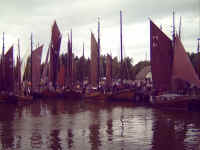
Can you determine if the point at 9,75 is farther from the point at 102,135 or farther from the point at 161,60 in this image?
the point at 102,135

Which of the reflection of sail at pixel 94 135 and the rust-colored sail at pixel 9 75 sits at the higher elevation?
the rust-colored sail at pixel 9 75

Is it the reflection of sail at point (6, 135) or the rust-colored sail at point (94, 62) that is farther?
the rust-colored sail at point (94, 62)

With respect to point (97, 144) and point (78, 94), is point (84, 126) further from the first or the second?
point (78, 94)

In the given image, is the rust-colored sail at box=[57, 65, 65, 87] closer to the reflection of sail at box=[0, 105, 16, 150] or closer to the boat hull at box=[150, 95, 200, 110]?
the boat hull at box=[150, 95, 200, 110]

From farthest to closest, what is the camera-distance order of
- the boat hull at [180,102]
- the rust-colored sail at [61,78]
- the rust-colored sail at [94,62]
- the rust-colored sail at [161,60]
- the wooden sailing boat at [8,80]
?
the rust-colored sail at [61,78]
the rust-colored sail at [94,62]
the wooden sailing boat at [8,80]
the rust-colored sail at [161,60]
the boat hull at [180,102]

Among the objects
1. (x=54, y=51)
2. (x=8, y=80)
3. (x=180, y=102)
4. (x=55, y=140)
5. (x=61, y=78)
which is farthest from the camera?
(x=61, y=78)

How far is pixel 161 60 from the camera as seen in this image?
31203 mm

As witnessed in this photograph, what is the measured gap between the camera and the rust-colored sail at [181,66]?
26641mm

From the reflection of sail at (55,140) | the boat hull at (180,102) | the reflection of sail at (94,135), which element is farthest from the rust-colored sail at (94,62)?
the reflection of sail at (55,140)

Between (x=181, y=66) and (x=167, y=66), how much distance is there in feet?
10.9

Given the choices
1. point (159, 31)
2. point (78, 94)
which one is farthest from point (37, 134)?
point (78, 94)

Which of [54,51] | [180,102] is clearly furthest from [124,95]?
[54,51]

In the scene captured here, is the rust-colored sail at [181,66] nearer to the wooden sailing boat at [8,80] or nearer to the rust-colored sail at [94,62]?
the wooden sailing boat at [8,80]

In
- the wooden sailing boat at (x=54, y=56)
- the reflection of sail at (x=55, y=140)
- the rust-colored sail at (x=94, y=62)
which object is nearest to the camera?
the reflection of sail at (x=55, y=140)
